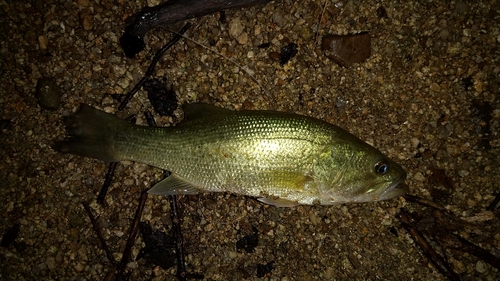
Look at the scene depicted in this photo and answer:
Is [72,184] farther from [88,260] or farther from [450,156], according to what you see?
[450,156]

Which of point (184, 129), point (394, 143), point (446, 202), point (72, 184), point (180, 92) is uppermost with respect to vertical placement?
point (180, 92)

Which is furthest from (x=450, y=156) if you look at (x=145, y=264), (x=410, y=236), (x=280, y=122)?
(x=145, y=264)

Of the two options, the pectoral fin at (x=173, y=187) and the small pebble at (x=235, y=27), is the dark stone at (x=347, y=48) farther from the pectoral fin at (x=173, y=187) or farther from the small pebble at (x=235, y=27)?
the pectoral fin at (x=173, y=187)

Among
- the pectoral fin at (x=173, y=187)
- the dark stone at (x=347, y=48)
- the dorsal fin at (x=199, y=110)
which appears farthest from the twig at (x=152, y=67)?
the dark stone at (x=347, y=48)

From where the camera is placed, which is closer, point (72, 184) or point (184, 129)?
point (184, 129)

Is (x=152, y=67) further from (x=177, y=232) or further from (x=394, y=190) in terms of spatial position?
(x=394, y=190)

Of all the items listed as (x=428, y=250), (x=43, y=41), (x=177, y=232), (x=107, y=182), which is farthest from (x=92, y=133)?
(x=428, y=250)

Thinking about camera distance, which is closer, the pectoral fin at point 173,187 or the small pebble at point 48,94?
the pectoral fin at point 173,187
